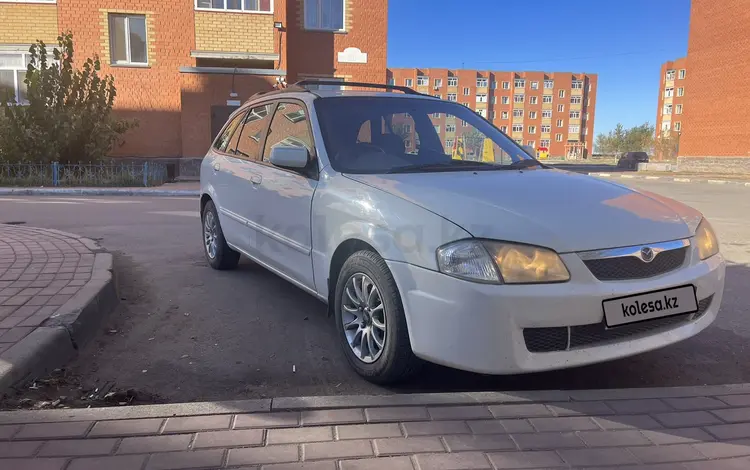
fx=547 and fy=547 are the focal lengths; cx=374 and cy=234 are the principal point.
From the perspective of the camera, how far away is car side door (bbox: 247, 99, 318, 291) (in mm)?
3740

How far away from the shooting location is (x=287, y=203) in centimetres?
397

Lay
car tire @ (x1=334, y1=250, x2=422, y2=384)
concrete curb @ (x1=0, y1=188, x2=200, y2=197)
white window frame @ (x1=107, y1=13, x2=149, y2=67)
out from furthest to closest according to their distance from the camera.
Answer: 1. white window frame @ (x1=107, y1=13, x2=149, y2=67)
2. concrete curb @ (x1=0, y1=188, x2=200, y2=197)
3. car tire @ (x1=334, y1=250, x2=422, y2=384)

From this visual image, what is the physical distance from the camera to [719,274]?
10.3 ft

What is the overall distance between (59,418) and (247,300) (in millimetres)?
2241

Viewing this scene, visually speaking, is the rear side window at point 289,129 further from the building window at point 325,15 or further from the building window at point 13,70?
the building window at point 13,70

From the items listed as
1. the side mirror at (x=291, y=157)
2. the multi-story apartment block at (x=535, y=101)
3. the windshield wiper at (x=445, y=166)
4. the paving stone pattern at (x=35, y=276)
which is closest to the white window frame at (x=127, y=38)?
the paving stone pattern at (x=35, y=276)

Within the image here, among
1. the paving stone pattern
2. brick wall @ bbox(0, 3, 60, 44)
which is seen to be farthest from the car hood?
brick wall @ bbox(0, 3, 60, 44)

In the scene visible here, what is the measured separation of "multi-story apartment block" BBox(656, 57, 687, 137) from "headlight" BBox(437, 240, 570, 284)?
104 m

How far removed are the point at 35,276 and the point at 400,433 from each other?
378cm

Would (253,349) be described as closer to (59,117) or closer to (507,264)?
(507,264)

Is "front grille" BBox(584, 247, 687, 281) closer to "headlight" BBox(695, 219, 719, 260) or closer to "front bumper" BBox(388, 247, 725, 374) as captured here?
"front bumper" BBox(388, 247, 725, 374)

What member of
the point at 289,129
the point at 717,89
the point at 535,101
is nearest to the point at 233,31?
the point at 289,129

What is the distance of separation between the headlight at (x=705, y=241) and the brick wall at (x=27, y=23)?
21.4m

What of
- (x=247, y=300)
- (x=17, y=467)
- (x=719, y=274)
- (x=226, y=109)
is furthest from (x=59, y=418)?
(x=226, y=109)
